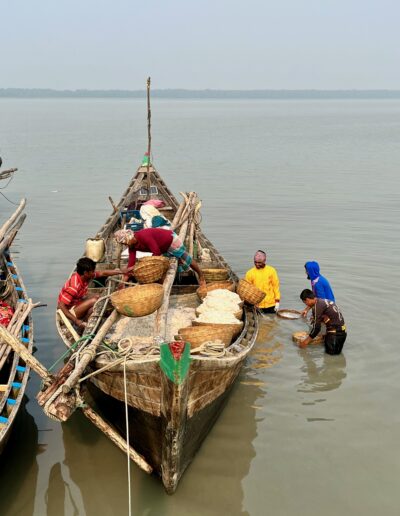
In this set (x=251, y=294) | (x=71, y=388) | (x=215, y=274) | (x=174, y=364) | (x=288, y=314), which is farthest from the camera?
(x=288, y=314)

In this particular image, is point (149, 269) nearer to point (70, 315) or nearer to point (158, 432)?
point (70, 315)

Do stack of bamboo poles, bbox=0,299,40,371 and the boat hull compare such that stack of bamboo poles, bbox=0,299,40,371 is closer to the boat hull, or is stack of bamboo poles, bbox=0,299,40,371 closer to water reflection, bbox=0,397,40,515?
water reflection, bbox=0,397,40,515

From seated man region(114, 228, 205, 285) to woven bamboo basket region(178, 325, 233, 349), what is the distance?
1.68m

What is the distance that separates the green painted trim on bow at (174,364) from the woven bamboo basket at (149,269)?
212cm

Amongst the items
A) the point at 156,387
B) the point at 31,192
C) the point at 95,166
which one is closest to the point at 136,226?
the point at 156,387

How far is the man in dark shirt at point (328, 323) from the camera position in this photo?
745 cm

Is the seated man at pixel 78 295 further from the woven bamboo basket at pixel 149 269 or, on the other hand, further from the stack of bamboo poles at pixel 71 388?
the stack of bamboo poles at pixel 71 388

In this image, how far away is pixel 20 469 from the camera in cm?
571

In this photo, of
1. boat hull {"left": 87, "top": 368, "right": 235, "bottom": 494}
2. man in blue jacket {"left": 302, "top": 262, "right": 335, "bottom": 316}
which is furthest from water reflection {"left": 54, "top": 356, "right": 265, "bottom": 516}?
man in blue jacket {"left": 302, "top": 262, "right": 335, "bottom": 316}

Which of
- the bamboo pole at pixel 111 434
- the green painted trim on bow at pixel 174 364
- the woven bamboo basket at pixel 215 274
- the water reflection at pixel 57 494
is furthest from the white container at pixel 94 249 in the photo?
the green painted trim on bow at pixel 174 364

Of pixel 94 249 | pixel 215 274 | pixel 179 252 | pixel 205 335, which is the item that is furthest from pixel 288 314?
pixel 205 335

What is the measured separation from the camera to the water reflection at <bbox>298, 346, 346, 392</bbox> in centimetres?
727

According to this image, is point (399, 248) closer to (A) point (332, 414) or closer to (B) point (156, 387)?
(A) point (332, 414)

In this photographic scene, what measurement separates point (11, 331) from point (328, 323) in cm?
426
